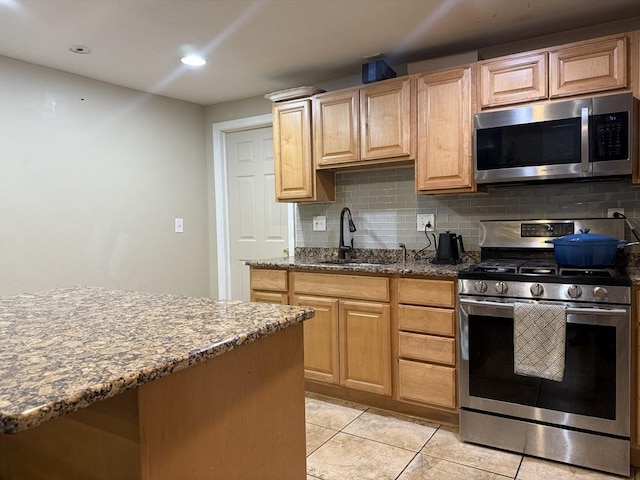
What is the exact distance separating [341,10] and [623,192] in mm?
1810

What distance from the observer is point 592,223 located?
2.56m

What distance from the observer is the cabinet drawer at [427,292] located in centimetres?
248

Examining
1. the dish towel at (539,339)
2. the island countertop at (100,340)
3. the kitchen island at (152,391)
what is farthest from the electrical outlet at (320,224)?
the kitchen island at (152,391)

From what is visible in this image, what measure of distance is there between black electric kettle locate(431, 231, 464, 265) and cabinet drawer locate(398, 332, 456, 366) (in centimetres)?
52

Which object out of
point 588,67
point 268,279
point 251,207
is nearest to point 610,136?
point 588,67

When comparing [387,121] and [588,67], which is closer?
[588,67]

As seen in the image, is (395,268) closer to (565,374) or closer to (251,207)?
(565,374)

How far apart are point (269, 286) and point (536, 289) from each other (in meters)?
1.69

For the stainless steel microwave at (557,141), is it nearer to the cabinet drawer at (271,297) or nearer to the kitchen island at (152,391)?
the cabinet drawer at (271,297)

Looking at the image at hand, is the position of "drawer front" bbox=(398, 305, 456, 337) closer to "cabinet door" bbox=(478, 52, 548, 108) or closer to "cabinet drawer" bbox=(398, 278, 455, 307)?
"cabinet drawer" bbox=(398, 278, 455, 307)

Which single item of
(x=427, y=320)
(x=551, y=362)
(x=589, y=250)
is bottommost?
(x=551, y=362)

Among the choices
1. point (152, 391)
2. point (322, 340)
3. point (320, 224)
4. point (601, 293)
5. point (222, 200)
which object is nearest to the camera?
point (152, 391)

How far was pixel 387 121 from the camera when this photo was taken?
289cm

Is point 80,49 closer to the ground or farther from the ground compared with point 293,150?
farther from the ground
